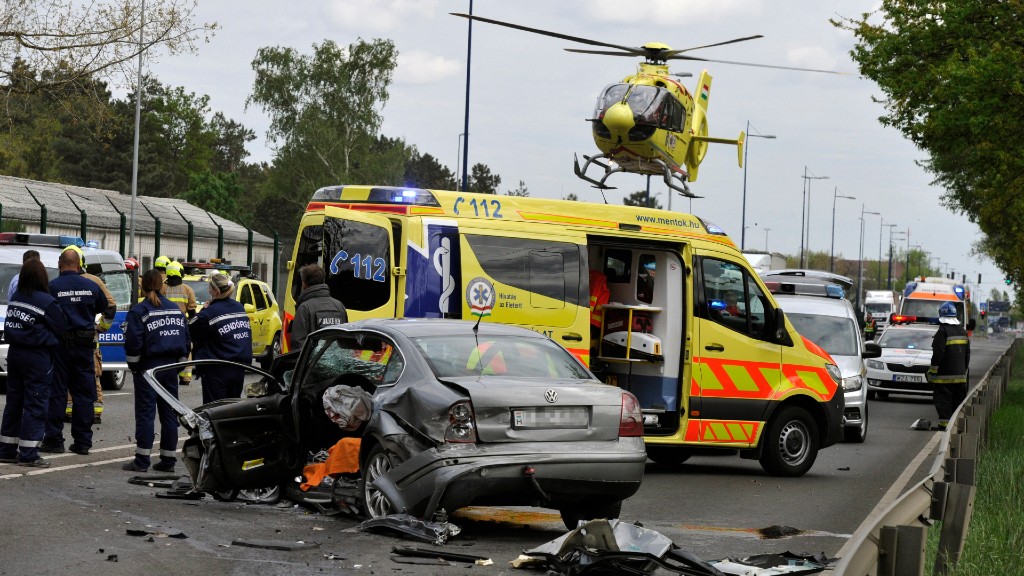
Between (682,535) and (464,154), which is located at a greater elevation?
(464,154)

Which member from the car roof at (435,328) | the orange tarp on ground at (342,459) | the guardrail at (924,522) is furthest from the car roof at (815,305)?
the orange tarp on ground at (342,459)

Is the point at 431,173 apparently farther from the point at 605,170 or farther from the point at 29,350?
the point at 29,350

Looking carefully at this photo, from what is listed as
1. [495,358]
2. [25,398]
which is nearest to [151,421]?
[25,398]

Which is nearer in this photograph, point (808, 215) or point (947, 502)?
point (947, 502)

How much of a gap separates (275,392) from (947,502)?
4.69m

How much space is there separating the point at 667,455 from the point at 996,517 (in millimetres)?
6158

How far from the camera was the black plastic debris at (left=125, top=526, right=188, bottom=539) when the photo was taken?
8.18 meters

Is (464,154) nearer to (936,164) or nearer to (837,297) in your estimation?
(936,164)

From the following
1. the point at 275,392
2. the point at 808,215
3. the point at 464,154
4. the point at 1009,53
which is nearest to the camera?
the point at 275,392

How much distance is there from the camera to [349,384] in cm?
956

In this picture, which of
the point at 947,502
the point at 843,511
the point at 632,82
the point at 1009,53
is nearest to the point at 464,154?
the point at 632,82

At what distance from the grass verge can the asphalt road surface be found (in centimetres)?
85

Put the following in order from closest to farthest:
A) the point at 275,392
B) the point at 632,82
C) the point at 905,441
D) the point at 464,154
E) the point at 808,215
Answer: the point at 275,392 → the point at 905,441 → the point at 632,82 → the point at 464,154 → the point at 808,215

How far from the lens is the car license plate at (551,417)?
8469mm
